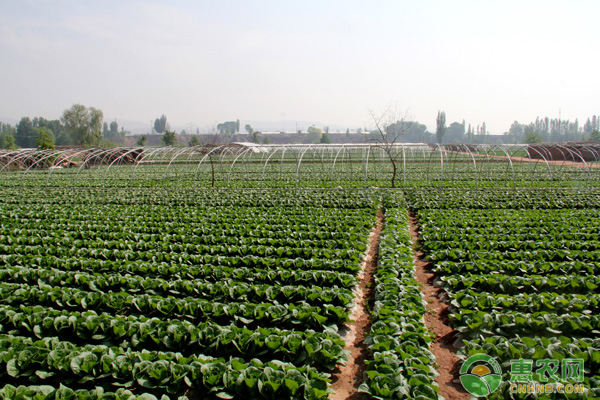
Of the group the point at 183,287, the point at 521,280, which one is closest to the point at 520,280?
the point at 521,280

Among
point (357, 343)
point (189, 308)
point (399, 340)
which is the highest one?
point (189, 308)

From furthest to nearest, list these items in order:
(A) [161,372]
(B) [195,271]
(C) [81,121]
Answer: (C) [81,121] → (B) [195,271] → (A) [161,372]

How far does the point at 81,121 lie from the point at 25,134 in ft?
108

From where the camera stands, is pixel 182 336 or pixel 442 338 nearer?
pixel 182 336

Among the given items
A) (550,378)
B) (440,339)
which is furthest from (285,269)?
(550,378)

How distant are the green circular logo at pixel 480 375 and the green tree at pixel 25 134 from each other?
127503 mm

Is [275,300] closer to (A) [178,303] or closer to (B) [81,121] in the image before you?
(A) [178,303]

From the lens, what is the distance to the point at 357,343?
596 centimetres

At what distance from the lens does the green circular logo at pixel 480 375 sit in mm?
4457

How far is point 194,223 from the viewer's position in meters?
12.5

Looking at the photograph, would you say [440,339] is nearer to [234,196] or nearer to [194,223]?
[194,223]

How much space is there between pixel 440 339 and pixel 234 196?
13.2 meters

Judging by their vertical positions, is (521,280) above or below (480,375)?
above

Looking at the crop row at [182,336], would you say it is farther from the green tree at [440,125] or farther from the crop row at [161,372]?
the green tree at [440,125]
